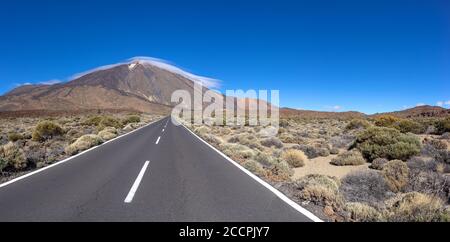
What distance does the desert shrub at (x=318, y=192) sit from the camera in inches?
285

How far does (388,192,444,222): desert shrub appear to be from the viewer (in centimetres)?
588

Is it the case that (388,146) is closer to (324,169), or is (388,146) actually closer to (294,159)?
(324,169)

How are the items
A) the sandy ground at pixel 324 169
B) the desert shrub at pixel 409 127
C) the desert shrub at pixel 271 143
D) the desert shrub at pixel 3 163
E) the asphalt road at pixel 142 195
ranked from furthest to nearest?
the desert shrub at pixel 409 127 < the desert shrub at pixel 271 143 < the sandy ground at pixel 324 169 < the desert shrub at pixel 3 163 < the asphalt road at pixel 142 195

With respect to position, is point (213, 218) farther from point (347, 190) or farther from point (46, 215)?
point (347, 190)

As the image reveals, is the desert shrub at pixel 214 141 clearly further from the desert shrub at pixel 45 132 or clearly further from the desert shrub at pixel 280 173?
the desert shrub at pixel 45 132

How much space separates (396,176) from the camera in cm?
1034

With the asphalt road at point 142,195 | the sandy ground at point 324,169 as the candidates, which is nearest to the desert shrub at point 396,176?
the sandy ground at point 324,169

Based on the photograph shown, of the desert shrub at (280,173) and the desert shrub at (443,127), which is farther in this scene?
the desert shrub at (443,127)

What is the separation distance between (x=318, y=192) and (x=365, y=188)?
2.74 meters

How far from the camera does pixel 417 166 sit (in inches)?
512

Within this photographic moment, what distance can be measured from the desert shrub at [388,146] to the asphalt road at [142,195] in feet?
24.5

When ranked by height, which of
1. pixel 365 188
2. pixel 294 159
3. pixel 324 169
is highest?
pixel 294 159

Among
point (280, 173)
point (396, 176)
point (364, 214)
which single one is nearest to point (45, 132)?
point (280, 173)
